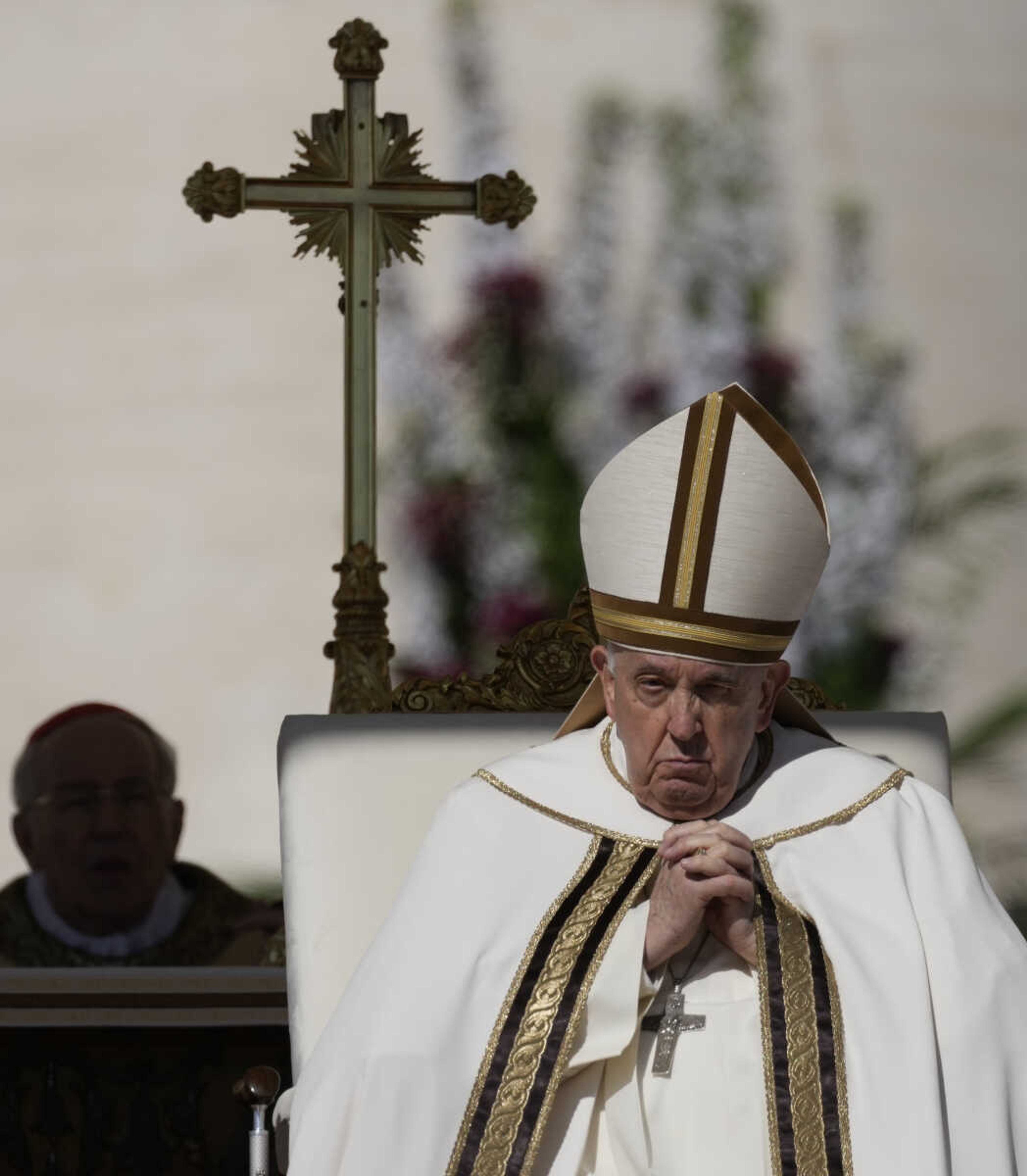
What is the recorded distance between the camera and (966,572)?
664cm

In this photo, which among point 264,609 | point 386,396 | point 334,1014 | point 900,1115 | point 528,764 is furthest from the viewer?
point 264,609

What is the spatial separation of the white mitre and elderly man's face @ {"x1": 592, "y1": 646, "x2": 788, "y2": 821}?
23mm

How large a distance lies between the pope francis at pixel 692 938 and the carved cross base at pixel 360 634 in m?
0.98

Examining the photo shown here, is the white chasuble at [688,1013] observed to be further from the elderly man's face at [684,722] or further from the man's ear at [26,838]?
the man's ear at [26,838]

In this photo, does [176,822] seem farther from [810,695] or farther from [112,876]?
[810,695]

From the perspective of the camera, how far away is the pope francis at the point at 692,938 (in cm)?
305

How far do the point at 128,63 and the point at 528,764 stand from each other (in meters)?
4.11

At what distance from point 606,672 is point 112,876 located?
8.39 ft

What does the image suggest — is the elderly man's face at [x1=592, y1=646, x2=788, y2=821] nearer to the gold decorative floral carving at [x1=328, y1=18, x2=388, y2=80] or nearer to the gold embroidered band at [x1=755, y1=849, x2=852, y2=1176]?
the gold embroidered band at [x1=755, y1=849, x2=852, y2=1176]

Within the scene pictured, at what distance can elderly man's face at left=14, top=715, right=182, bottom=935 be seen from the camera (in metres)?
5.59

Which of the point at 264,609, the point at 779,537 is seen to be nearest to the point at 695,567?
the point at 779,537

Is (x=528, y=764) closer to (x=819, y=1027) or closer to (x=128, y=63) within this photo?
(x=819, y=1027)

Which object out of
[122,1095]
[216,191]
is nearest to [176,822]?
[122,1095]

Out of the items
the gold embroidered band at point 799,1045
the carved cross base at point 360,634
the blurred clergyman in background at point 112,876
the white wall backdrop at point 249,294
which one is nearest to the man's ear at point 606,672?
the gold embroidered band at point 799,1045
